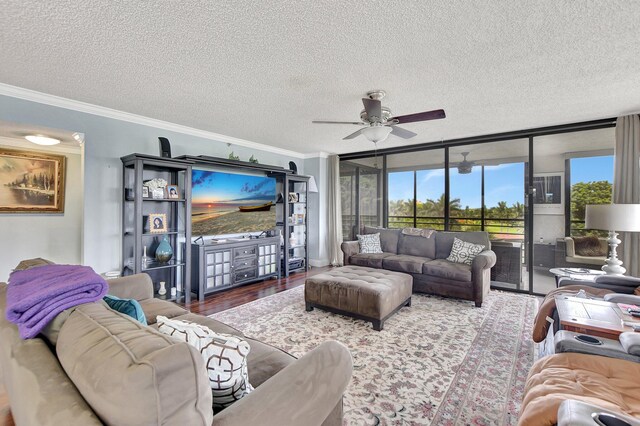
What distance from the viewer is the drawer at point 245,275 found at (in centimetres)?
446

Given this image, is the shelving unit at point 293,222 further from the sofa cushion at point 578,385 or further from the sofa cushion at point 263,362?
the sofa cushion at point 578,385

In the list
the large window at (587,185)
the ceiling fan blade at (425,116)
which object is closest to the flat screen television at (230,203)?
the ceiling fan blade at (425,116)

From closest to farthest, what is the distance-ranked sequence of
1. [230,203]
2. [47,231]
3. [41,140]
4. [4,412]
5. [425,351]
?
[4,412]
[425,351]
[41,140]
[47,231]
[230,203]

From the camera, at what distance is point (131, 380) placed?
642mm

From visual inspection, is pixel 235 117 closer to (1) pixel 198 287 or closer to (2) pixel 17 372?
(1) pixel 198 287

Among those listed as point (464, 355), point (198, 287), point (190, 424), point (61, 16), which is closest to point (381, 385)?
point (464, 355)

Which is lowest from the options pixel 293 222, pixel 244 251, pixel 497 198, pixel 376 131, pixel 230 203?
pixel 244 251

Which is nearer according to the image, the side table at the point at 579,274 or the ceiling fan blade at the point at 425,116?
the ceiling fan blade at the point at 425,116

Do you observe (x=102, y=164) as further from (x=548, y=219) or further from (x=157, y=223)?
(x=548, y=219)

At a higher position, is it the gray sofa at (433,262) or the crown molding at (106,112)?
the crown molding at (106,112)

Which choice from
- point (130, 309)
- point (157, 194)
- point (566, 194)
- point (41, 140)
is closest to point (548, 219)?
point (566, 194)

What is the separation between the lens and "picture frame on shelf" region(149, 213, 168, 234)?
12.1 feet

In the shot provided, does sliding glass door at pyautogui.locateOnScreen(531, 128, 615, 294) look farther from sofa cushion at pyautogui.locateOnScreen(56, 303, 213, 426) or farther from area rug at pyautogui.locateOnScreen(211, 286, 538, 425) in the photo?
sofa cushion at pyautogui.locateOnScreen(56, 303, 213, 426)

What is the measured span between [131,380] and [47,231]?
4.90 m
